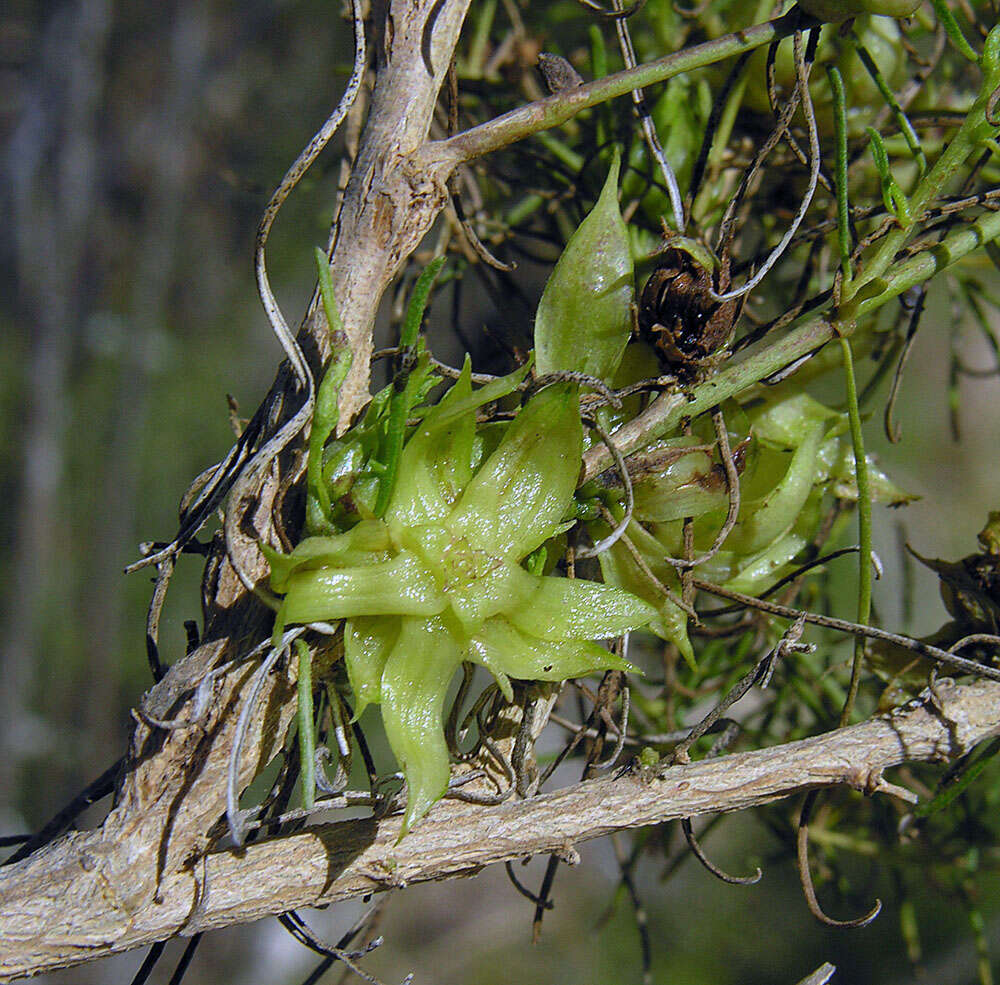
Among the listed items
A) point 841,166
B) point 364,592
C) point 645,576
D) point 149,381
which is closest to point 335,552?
point 364,592

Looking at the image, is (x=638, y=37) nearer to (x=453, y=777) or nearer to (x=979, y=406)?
(x=453, y=777)

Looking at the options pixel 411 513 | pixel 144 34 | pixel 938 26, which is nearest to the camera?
pixel 411 513

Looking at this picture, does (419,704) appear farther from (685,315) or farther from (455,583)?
(685,315)

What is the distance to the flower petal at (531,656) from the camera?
0.96 feet

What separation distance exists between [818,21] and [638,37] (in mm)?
209

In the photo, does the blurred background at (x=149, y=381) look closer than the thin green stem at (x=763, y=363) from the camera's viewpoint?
No

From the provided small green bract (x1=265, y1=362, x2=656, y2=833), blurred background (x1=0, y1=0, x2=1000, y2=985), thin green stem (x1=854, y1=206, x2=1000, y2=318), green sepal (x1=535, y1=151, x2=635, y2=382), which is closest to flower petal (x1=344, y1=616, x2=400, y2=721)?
small green bract (x1=265, y1=362, x2=656, y2=833)

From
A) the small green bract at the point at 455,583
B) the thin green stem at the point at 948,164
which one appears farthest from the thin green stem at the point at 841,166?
the small green bract at the point at 455,583

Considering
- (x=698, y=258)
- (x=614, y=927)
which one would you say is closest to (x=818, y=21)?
(x=698, y=258)

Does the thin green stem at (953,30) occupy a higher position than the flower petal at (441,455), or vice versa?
the thin green stem at (953,30)

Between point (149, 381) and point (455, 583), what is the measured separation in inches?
60.4

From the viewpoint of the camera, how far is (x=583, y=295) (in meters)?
0.33

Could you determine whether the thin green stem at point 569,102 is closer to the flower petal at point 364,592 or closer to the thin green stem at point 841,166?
the thin green stem at point 841,166

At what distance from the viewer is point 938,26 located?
1.56 ft
